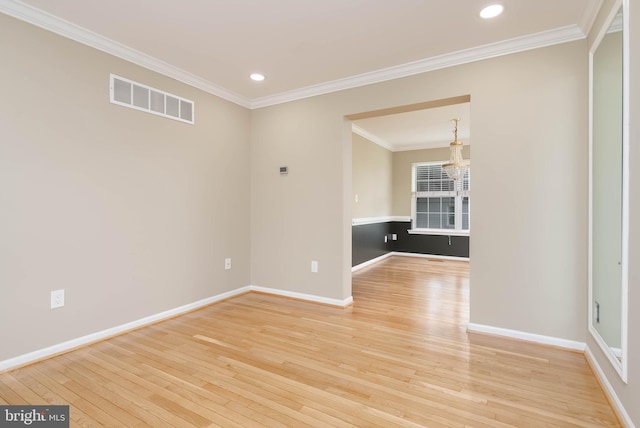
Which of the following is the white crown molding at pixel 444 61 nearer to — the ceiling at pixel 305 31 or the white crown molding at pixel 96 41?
the ceiling at pixel 305 31

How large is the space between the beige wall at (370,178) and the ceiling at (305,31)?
251 cm

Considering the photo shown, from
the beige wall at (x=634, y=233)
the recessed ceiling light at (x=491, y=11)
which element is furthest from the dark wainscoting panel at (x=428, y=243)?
the beige wall at (x=634, y=233)

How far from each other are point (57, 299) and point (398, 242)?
614 cm

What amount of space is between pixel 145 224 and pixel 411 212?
5621mm

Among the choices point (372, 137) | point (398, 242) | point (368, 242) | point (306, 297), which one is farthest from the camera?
point (398, 242)

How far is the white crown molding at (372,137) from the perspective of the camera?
18.4ft

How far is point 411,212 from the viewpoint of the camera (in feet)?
23.7

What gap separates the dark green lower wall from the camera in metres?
5.75

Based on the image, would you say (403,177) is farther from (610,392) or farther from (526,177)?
(610,392)

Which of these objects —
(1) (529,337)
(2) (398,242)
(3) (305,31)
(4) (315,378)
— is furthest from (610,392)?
(2) (398,242)

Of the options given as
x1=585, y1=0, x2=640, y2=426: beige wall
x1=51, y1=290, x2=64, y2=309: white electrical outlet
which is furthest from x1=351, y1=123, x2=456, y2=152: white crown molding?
x1=51, y1=290, x2=64, y2=309: white electrical outlet

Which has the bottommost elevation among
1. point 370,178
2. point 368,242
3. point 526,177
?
point 368,242

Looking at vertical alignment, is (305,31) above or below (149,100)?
above

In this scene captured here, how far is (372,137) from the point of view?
20.4ft
